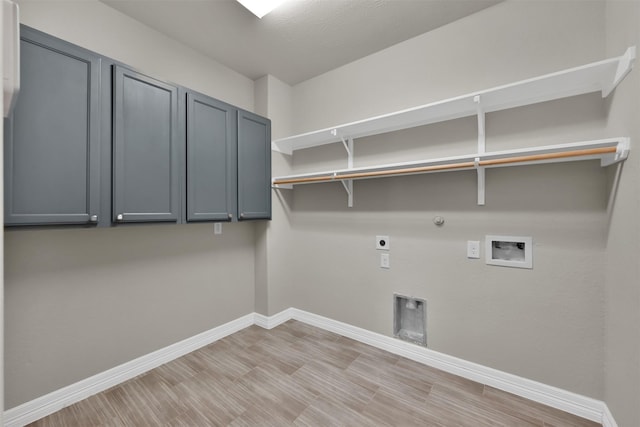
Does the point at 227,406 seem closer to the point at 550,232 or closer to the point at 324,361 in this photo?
the point at 324,361

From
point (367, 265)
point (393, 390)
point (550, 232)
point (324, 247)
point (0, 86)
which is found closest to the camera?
point (0, 86)

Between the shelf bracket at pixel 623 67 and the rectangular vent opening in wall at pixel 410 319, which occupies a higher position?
the shelf bracket at pixel 623 67

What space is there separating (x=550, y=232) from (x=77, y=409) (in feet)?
10.5

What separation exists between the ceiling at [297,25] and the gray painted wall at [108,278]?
0.19 meters

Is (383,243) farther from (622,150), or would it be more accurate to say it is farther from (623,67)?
(623,67)

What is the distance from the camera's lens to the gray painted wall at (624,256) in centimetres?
132

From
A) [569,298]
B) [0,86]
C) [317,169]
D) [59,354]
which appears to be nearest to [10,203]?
[0,86]

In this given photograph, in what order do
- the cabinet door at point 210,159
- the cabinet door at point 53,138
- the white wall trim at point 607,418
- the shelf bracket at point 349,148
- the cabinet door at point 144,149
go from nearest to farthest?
the cabinet door at point 53,138, the white wall trim at point 607,418, the cabinet door at point 144,149, the cabinet door at point 210,159, the shelf bracket at point 349,148

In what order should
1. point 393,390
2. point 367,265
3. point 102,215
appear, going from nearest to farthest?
point 102,215 < point 393,390 < point 367,265

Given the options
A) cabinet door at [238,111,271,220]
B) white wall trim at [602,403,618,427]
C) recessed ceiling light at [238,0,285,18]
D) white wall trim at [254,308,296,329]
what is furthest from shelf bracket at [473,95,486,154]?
white wall trim at [254,308,296,329]

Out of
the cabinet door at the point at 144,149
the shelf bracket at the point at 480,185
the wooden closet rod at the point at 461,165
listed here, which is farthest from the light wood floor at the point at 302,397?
the wooden closet rod at the point at 461,165

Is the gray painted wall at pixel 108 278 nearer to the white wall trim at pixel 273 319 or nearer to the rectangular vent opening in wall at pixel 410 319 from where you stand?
the white wall trim at pixel 273 319

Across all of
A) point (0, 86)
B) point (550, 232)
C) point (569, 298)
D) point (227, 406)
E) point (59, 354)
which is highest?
point (0, 86)

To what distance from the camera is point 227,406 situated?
1.83 m
